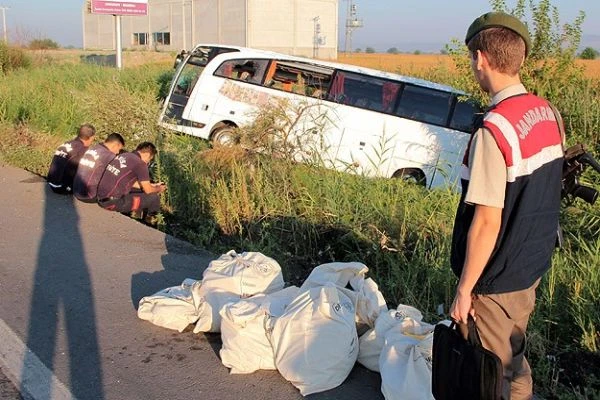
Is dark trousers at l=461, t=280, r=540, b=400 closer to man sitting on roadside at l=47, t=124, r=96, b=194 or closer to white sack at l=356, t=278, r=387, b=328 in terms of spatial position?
white sack at l=356, t=278, r=387, b=328

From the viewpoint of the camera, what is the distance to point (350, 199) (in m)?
6.88

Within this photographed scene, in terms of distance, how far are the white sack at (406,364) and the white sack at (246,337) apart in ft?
2.35

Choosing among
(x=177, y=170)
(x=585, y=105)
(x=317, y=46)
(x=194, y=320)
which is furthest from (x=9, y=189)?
(x=317, y=46)

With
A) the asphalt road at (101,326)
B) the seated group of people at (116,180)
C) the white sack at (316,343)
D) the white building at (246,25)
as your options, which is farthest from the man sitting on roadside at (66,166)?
the white building at (246,25)

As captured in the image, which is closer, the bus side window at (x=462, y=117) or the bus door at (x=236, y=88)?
the bus side window at (x=462, y=117)

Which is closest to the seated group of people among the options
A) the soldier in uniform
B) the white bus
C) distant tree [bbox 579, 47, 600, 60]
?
the white bus

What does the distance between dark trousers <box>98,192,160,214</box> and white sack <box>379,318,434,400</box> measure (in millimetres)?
4850

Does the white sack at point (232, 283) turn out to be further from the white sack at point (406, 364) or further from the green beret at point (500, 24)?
the green beret at point (500, 24)

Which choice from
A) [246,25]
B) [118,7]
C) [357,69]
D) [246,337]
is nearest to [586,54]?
[357,69]

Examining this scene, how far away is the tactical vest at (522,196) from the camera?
256 cm

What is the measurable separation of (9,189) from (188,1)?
58.4m

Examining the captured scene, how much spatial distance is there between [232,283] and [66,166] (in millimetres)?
4812

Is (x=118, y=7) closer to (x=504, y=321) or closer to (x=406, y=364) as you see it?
(x=406, y=364)

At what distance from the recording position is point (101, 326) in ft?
15.3
